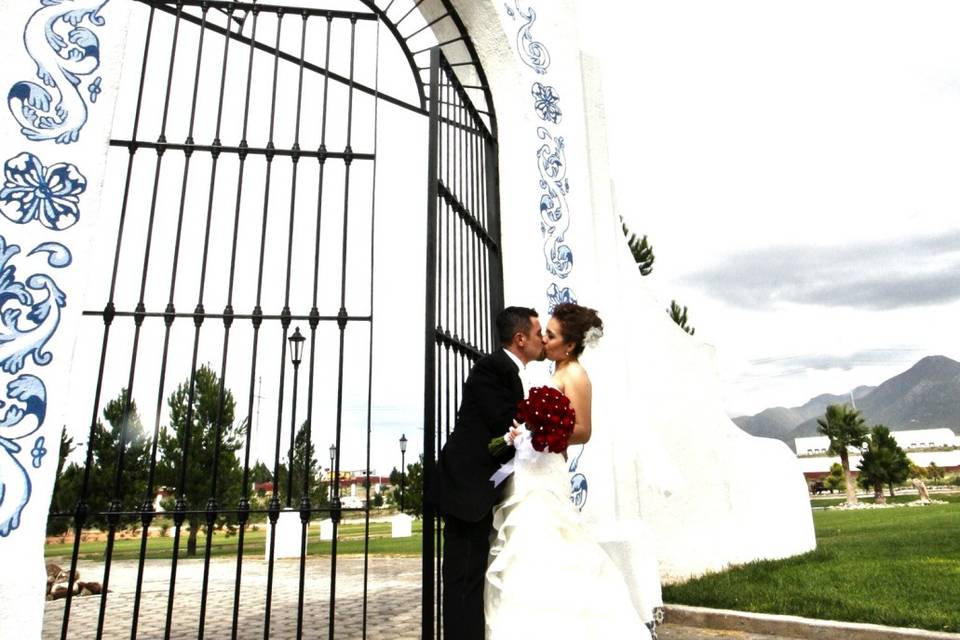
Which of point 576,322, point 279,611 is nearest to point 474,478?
point 576,322

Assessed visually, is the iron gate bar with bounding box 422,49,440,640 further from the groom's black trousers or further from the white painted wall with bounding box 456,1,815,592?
the white painted wall with bounding box 456,1,815,592

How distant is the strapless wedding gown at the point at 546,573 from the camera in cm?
228

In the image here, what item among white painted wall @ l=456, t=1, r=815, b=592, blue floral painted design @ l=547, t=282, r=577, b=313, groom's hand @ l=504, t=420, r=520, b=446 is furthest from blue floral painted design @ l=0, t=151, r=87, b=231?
blue floral painted design @ l=547, t=282, r=577, b=313

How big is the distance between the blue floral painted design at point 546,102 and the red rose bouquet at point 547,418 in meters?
2.65

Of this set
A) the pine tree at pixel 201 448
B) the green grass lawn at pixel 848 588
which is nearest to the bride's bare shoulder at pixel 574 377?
the green grass lawn at pixel 848 588

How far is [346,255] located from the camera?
2.98 m

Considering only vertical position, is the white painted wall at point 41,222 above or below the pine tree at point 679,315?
below

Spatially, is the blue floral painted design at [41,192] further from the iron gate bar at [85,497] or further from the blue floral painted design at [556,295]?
the blue floral painted design at [556,295]

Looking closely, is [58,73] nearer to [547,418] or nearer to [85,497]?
[85,497]

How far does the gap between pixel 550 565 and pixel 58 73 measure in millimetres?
2828

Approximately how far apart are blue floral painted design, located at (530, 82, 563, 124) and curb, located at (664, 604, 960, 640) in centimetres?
371

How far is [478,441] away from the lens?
8.68 ft

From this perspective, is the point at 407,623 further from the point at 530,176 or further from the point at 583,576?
the point at 530,176

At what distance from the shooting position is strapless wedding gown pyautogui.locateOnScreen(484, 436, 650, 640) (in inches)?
89.8
